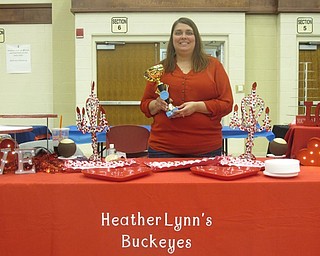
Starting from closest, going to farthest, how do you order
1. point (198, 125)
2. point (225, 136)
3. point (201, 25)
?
point (198, 125), point (225, 136), point (201, 25)

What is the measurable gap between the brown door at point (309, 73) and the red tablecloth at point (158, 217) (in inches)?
188

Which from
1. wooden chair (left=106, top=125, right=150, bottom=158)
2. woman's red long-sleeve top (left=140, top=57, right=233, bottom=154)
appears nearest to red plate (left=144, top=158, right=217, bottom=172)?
woman's red long-sleeve top (left=140, top=57, right=233, bottom=154)

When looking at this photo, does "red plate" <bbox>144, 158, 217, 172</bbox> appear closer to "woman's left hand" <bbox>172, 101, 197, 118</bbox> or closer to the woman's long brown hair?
"woman's left hand" <bbox>172, 101, 197, 118</bbox>

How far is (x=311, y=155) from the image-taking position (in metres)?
1.64

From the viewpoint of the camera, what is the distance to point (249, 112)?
1.60 meters

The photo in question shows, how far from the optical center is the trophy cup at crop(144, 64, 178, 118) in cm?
165

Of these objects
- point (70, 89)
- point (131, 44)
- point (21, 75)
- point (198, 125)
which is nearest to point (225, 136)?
point (198, 125)

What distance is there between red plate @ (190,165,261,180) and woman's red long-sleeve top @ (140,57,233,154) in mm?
385

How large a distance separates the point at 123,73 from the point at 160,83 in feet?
13.4

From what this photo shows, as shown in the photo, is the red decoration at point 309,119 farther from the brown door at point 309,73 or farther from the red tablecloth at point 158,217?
the brown door at point 309,73

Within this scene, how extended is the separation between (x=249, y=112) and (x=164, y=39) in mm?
4186

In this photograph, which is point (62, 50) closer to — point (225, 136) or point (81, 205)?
point (225, 136)

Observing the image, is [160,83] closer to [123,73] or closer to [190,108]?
[190,108]

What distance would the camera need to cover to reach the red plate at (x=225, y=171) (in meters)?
1.30
